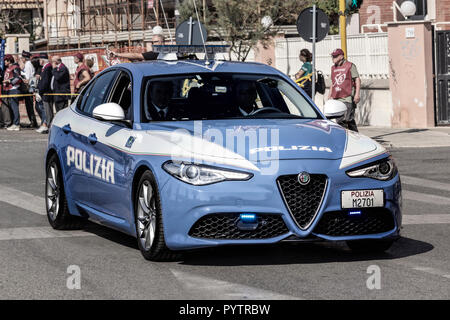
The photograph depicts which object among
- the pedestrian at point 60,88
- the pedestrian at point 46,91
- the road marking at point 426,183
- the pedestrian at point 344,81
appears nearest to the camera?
the road marking at point 426,183

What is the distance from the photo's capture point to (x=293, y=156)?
7.98 meters

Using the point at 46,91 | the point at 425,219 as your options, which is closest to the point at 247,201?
the point at 425,219

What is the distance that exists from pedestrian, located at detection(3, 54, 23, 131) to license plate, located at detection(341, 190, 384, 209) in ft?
69.4

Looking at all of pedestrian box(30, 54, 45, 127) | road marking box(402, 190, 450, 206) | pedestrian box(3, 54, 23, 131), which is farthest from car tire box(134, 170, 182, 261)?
pedestrian box(3, 54, 23, 131)

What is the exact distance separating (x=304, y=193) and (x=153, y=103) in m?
1.93

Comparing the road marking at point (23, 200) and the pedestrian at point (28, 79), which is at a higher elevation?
the pedestrian at point (28, 79)

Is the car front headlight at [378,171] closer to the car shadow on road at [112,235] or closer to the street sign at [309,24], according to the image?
the car shadow on road at [112,235]

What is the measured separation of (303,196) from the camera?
26.1 ft

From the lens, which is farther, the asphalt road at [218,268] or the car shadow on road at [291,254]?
the car shadow on road at [291,254]

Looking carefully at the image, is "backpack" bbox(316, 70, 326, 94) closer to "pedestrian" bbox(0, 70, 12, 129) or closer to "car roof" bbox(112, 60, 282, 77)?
"pedestrian" bbox(0, 70, 12, 129)

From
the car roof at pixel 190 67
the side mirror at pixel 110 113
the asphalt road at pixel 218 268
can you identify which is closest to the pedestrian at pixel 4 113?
the asphalt road at pixel 218 268

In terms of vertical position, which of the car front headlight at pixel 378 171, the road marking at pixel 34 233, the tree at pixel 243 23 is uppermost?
the tree at pixel 243 23

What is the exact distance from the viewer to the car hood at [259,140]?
8.01 meters

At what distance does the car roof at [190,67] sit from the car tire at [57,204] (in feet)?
4.13
